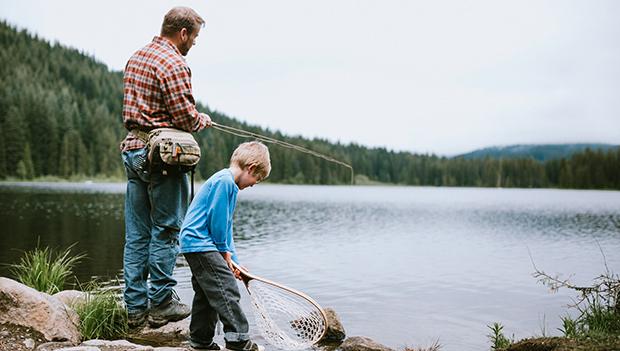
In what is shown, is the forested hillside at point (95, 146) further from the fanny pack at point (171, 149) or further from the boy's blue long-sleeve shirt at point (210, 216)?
the boy's blue long-sleeve shirt at point (210, 216)

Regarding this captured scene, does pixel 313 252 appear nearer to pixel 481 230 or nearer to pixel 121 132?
pixel 481 230

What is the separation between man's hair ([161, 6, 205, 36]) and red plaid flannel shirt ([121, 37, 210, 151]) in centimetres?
13

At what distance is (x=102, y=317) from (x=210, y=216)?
225 centimetres

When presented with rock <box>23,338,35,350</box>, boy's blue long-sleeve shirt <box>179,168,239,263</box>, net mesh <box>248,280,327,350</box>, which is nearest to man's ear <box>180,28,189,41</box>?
boy's blue long-sleeve shirt <box>179,168,239,263</box>

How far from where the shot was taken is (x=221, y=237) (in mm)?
4848

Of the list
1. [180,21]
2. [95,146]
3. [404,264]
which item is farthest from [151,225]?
[95,146]

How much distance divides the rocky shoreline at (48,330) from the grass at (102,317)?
0.13 metres

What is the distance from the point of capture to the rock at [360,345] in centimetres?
645

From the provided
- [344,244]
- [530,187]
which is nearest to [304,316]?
[344,244]

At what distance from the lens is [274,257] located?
17.2 metres

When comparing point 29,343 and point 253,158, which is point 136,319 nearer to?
point 29,343

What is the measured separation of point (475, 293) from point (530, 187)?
592ft

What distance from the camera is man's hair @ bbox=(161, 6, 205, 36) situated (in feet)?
18.1

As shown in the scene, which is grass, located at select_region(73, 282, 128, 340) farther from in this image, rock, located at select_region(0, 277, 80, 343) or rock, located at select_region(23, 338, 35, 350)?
rock, located at select_region(23, 338, 35, 350)
